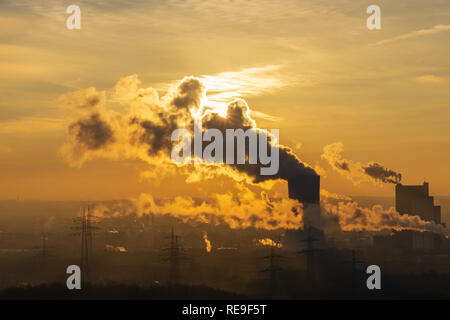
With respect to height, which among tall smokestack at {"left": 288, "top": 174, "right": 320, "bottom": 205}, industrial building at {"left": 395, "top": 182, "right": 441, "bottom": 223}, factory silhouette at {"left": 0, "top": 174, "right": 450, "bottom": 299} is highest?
industrial building at {"left": 395, "top": 182, "right": 441, "bottom": 223}

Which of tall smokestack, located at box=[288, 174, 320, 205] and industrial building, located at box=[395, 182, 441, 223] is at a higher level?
industrial building, located at box=[395, 182, 441, 223]

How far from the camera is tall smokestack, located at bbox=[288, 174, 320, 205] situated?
113m

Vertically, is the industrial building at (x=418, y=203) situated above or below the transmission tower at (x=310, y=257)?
above

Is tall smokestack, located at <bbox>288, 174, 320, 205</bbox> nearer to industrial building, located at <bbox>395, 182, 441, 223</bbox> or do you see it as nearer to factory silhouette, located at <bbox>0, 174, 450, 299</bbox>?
factory silhouette, located at <bbox>0, 174, 450, 299</bbox>

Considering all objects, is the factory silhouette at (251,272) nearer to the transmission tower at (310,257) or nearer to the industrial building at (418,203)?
the transmission tower at (310,257)

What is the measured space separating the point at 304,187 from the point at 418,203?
91600 millimetres

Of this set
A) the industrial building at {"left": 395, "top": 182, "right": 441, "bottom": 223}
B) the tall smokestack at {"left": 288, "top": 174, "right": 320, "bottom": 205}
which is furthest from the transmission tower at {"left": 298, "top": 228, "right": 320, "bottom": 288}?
the industrial building at {"left": 395, "top": 182, "right": 441, "bottom": 223}

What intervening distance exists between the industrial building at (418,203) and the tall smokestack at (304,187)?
87763 millimetres

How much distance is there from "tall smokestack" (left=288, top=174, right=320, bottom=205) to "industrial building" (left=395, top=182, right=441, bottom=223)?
87.8m

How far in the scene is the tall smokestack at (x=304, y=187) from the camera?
112750mm

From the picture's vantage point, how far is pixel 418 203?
194 meters

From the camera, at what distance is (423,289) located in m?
122

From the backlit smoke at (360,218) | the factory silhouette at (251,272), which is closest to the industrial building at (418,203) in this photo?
the factory silhouette at (251,272)
